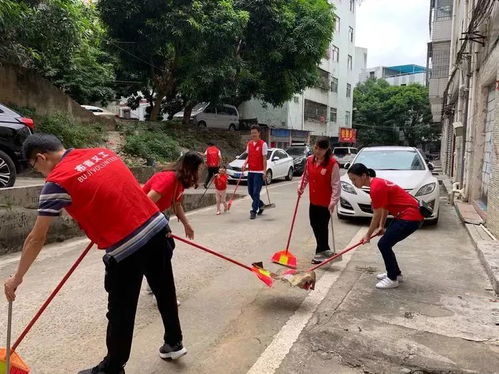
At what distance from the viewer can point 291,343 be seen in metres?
3.42

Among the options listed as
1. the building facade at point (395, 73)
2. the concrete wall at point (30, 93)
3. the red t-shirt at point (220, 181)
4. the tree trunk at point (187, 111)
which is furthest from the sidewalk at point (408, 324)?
the building facade at point (395, 73)

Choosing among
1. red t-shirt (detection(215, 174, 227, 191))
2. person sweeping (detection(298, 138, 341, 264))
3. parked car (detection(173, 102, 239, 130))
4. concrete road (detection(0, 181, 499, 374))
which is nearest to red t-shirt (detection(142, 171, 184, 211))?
concrete road (detection(0, 181, 499, 374))

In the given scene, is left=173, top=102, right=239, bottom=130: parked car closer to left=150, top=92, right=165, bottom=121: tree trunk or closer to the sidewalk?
left=150, top=92, right=165, bottom=121: tree trunk

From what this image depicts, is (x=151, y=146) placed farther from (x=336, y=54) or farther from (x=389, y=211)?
(x=336, y=54)

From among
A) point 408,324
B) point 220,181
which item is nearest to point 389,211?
point 408,324

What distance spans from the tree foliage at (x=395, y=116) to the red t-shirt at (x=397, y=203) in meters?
42.8

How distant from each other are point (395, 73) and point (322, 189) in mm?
74150

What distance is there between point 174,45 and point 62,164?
51.3 ft

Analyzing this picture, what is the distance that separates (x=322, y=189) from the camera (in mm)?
5559

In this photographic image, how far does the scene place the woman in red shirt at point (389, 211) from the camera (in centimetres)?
456

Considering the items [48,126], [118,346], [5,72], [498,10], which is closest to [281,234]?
[118,346]

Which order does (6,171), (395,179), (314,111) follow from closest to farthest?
1. (6,171)
2. (395,179)
3. (314,111)

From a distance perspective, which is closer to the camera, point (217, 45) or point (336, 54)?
point (217, 45)

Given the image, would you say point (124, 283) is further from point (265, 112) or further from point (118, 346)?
point (265, 112)
